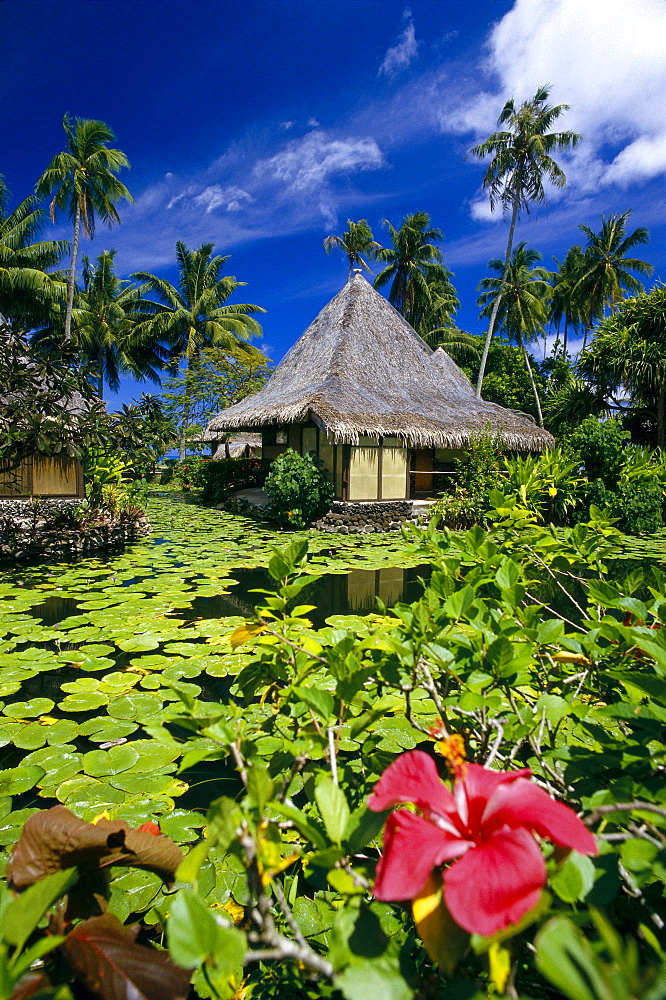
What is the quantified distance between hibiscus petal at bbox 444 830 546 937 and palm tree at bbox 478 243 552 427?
71.8ft

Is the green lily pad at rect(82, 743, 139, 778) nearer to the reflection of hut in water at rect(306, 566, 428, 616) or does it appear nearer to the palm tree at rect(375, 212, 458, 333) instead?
the reflection of hut in water at rect(306, 566, 428, 616)

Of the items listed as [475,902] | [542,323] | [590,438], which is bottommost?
[475,902]

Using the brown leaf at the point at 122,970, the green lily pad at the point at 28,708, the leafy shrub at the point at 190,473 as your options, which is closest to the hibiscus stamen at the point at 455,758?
the brown leaf at the point at 122,970

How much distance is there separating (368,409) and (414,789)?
384 inches

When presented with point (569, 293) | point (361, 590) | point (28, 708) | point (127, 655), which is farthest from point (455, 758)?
point (569, 293)

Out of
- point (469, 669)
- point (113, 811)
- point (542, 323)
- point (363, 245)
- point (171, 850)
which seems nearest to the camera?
point (171, 850)

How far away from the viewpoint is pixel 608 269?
2227cm

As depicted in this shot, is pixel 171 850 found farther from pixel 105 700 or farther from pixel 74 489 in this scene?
pixel 74 489

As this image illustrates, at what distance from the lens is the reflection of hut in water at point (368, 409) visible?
388 inches

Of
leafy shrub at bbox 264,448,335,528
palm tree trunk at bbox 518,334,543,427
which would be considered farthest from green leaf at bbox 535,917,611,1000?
palm tree trunk at bbox 518,334,543,427

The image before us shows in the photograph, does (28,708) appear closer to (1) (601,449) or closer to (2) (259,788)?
(2) (259,788)

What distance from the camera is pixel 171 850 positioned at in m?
0.76

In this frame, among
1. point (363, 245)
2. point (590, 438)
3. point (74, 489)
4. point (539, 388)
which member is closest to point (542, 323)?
point (539, 388)

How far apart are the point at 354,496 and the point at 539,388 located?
1639cm
